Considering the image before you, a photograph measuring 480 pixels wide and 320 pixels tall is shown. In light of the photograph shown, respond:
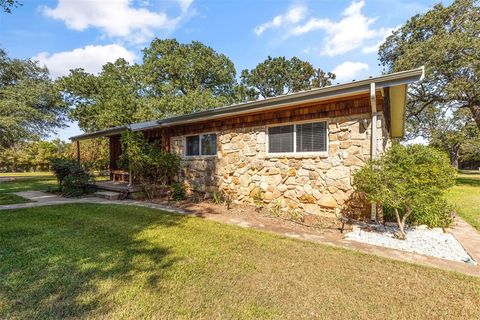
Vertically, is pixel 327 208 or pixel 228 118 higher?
pixel 228 118

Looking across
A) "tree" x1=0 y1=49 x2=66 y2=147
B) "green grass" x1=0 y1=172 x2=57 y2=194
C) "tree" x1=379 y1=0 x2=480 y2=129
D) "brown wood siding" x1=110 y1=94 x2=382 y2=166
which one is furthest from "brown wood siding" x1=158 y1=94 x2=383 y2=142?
"tree" x1=0 y1=49 x2=66 y2=147

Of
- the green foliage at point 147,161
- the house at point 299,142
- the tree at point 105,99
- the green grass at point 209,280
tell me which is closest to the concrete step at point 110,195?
the green foliage at point 147,161

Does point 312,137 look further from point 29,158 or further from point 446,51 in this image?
point 29,158

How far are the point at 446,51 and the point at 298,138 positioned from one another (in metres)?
10.4

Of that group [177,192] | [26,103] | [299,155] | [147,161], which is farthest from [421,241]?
[26,103]

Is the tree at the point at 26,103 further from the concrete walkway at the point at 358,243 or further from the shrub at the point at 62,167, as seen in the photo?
the concrete walkway at the point at 358,243

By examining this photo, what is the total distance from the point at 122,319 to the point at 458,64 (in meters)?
15.4

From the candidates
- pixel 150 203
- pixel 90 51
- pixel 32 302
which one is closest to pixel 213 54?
pixel 90 51

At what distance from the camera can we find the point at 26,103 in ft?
50.6

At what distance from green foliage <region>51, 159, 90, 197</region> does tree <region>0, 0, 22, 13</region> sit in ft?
16.2

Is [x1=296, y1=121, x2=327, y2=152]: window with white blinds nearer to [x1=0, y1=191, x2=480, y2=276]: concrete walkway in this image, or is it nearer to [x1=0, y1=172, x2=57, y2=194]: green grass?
[x1=0, y1=191, x2=480, y2=276]: concrete walkway

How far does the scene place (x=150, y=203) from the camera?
7391 mm

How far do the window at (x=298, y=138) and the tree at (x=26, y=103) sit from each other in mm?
15585

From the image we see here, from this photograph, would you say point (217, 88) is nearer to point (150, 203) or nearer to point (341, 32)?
point (341, 32)
